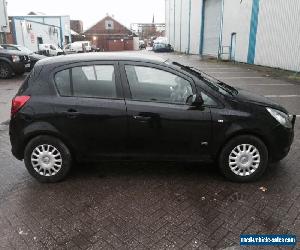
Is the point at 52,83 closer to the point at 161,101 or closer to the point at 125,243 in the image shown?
the point at 161,101

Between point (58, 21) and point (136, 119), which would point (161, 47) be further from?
point (136, 119)

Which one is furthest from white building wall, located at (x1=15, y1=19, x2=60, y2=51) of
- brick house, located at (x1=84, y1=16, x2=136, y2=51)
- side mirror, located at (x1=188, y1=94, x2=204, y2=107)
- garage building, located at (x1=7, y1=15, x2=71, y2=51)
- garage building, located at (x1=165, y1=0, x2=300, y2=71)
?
side mirror, located at (x1=188, y1=94, x2=204, y2=107)

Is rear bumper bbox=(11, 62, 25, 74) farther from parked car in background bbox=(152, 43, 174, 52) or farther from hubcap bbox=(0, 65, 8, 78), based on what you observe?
parked car in background bbox=(152, 43, 174, 52)

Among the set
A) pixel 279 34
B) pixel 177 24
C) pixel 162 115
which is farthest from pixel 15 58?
pixel 177 24

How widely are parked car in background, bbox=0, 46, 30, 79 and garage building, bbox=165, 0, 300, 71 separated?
42.9 ft

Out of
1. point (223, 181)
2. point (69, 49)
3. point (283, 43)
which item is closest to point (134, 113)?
point (223, 181)

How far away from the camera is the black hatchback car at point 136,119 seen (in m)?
4.03

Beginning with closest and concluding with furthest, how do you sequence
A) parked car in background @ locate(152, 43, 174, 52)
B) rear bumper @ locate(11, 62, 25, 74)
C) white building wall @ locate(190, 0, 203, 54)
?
rear bumper @ locate(11, 62, 25, 74) < white building wall @ locate(190, 0, 203, 54) < parked car in background @ locate(152, 43, 174, 52)

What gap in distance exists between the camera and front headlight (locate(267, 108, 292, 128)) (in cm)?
412

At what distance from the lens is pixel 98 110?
404 cm

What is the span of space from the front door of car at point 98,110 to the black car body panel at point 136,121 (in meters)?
0.01

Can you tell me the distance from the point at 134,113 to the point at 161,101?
377 millimetres

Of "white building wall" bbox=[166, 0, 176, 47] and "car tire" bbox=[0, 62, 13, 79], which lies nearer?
"car tire" bbox=[0, 62, 13, 79]

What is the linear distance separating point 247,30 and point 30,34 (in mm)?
24647
